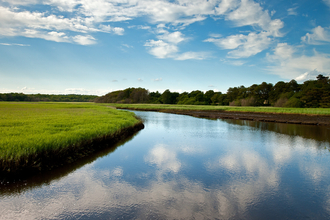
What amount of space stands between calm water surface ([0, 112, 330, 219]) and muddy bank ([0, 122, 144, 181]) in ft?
1.16

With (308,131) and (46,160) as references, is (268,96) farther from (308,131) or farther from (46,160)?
(46,160)

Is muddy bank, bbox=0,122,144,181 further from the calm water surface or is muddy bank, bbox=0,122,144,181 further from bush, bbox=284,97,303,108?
bush, bbox=284,97,303,108

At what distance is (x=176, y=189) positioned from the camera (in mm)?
5508

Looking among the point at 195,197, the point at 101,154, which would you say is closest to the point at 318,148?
the point at 195,197

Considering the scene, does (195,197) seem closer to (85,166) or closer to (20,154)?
(85,166)

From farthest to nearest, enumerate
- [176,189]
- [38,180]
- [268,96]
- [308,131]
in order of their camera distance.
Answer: [268,96], [308,131], [38,180], [176,189]

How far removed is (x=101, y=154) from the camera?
9.32m

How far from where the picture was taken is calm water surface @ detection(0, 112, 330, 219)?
14.3 feet

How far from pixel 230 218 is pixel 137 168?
4000 millimetres

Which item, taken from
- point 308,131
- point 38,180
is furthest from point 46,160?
point 308,131

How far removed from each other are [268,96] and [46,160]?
2885 inches

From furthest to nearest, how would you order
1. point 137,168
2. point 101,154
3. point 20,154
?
point 101,154 → point 137,168 → point 20,154

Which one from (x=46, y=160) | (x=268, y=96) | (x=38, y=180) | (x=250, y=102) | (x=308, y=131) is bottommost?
(x=308, y=131)

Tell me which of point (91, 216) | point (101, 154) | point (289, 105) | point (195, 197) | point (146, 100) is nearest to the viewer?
point (91, 216)
